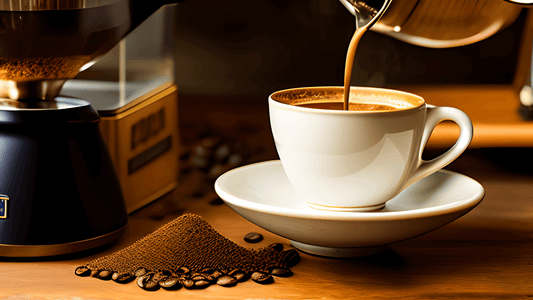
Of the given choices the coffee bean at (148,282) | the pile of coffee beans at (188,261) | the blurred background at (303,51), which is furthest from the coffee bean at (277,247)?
the blurred background at (303,51)

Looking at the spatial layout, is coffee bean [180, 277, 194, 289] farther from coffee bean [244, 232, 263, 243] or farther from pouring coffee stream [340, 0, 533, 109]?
pouring coffee stream [340, 0, 533, 109]

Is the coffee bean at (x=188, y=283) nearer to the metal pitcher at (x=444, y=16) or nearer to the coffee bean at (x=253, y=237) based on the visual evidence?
the coffee bean at (x=253, y=237)

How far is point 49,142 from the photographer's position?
492 millimetres

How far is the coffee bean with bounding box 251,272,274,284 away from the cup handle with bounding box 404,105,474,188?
16cm

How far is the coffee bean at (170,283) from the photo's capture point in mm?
450

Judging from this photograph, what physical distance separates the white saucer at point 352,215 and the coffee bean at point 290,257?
17 mm

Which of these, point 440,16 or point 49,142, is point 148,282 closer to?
point 49,142

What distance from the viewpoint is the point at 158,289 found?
0.45 metres

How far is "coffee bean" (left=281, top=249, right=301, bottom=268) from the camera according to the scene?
0.49 metres

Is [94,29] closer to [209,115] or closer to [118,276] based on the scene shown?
[118,276]

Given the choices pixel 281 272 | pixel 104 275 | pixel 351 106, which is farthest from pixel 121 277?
pixel 351 106

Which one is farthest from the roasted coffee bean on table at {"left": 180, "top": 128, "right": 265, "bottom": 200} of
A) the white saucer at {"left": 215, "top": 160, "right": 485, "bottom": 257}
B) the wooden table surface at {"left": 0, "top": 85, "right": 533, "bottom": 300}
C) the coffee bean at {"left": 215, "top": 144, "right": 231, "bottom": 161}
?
the white saucer at {"left": 215, "top": 160, "right": 485, "bottom": 257}

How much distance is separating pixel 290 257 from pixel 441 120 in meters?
0.18

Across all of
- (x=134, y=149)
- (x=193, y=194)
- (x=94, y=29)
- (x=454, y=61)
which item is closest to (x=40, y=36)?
(x=94, y=29)
